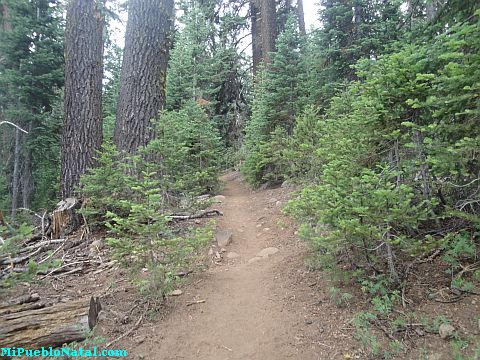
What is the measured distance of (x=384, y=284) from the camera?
3.59 meters

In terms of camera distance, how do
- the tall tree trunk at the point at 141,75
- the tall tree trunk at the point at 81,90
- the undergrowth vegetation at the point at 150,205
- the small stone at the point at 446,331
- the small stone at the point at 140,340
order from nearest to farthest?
the small stone at the point at 446,331, the small stone at the point at 140,340, the undergrowth vegetation at the point at 150,205, the tall tree trunk at the point at 141,75, the tall tree trunk at the point at 81,90

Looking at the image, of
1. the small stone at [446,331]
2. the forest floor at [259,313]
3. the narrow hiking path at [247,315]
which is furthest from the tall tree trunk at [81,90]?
the small stone at [446,331]

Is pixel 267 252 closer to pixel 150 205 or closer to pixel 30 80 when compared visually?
pixel 150 205

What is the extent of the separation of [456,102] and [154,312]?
4091 millimetres

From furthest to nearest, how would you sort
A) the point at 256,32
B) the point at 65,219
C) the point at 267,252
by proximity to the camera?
the point at 256,32
the point at 65,219
the point at 267,252

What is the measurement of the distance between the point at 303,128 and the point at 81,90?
5.15m

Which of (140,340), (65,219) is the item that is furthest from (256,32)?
(140,340)

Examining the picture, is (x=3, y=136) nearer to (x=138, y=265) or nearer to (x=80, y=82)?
(x=80, y=82)

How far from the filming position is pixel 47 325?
3307 millimetres

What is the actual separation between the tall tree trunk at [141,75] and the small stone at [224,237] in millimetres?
2400

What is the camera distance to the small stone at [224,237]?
20.0 ft

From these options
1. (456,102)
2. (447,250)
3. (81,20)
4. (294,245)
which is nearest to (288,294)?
(294,245)

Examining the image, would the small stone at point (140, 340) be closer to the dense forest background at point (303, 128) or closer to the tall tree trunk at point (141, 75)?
the dense forest background at point (303, 128)

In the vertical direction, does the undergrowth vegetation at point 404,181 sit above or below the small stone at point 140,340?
above
